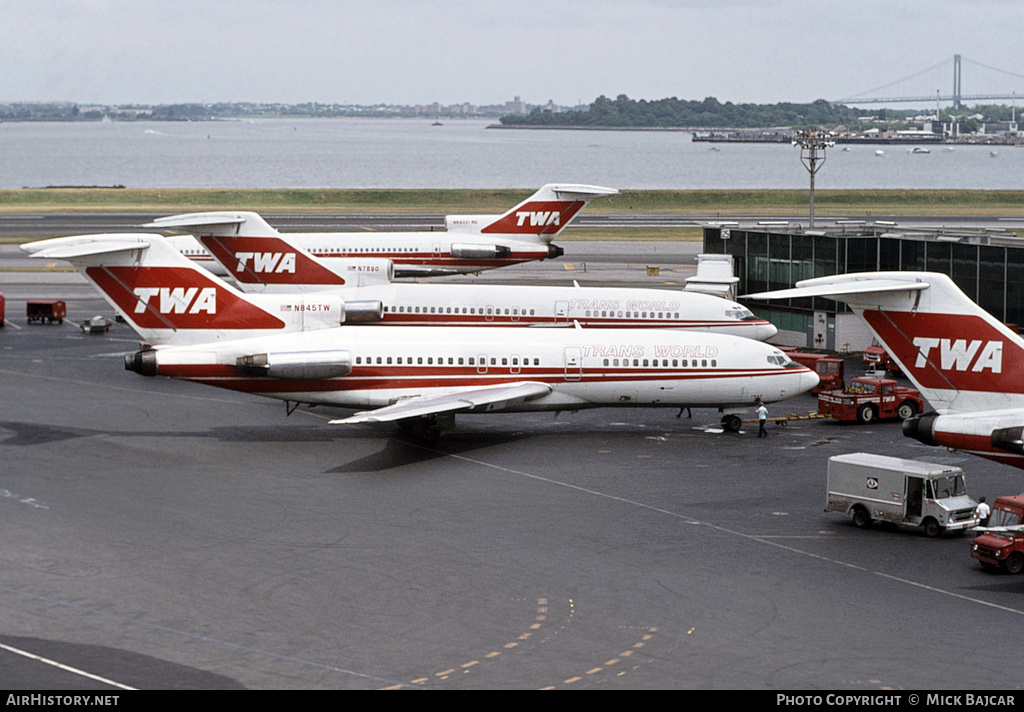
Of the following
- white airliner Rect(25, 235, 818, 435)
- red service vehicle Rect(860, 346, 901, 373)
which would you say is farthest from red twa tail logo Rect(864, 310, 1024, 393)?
red service vehicle Rect(860, 346, 901, 373)

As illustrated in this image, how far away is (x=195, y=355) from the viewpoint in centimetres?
4141

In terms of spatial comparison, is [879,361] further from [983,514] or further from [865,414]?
[983,514]

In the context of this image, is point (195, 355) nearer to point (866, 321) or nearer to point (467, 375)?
point (467, 375)

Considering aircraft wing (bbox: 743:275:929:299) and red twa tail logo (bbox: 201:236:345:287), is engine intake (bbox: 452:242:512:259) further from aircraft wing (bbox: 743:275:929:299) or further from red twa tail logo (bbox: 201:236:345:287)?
aircraft wing (bbox: 743:275:929:299)

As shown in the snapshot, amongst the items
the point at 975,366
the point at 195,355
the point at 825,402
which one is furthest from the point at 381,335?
the point at 975,366

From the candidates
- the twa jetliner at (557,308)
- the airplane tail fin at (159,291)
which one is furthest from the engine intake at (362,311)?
the airplane tail fin at (159,291)

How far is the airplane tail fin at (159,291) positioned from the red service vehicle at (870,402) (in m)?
22.8

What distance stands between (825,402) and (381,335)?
17.4 m

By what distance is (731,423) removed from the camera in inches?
1746

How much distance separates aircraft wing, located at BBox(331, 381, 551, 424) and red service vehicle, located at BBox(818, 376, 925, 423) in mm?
11551

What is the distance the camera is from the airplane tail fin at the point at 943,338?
29250 millimetres

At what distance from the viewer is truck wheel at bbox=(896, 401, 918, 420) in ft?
153

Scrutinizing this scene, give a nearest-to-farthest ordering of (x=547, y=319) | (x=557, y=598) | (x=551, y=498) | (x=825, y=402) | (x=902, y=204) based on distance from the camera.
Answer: (x=557, y=598) < (x=551, y=498) < (x=825, y=402) < (x=547, y=319) < (x=902, y=204)
